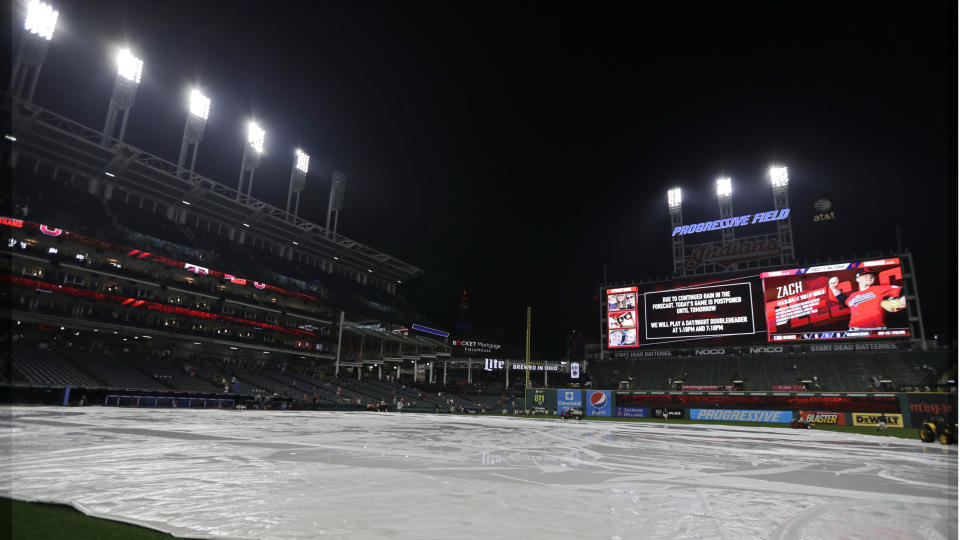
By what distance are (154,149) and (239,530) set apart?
229 feet

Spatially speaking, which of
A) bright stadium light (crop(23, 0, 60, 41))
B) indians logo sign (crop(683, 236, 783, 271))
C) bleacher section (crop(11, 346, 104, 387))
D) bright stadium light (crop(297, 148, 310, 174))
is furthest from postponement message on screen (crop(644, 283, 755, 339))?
bright stadium light (crop(23, 0, 60, 41))

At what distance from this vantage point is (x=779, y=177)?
2277 inches

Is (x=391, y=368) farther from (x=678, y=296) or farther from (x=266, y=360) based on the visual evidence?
(x=678, y=296)

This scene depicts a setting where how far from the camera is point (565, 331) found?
10231cm

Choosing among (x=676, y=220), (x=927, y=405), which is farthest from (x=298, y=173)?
(x=927, y=405)

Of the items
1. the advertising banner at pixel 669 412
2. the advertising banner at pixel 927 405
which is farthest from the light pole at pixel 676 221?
the advertising banner at pixel 927 405

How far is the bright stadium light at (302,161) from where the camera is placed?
67.3 meters

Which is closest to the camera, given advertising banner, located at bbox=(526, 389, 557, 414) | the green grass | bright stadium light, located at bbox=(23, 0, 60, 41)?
the green grass

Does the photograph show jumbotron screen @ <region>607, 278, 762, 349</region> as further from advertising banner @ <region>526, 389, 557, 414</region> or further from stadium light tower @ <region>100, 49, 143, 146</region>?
stadium light tower @ <region>100, 49, 143, 146</region>

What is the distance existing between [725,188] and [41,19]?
252 feet

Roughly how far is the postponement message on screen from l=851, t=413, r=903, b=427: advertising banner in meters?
13.7

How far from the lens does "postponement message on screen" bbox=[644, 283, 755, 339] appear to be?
5397cm

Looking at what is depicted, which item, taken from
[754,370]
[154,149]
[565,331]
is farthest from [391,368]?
[754,370]

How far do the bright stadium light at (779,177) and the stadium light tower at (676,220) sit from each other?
1075 centimetres
